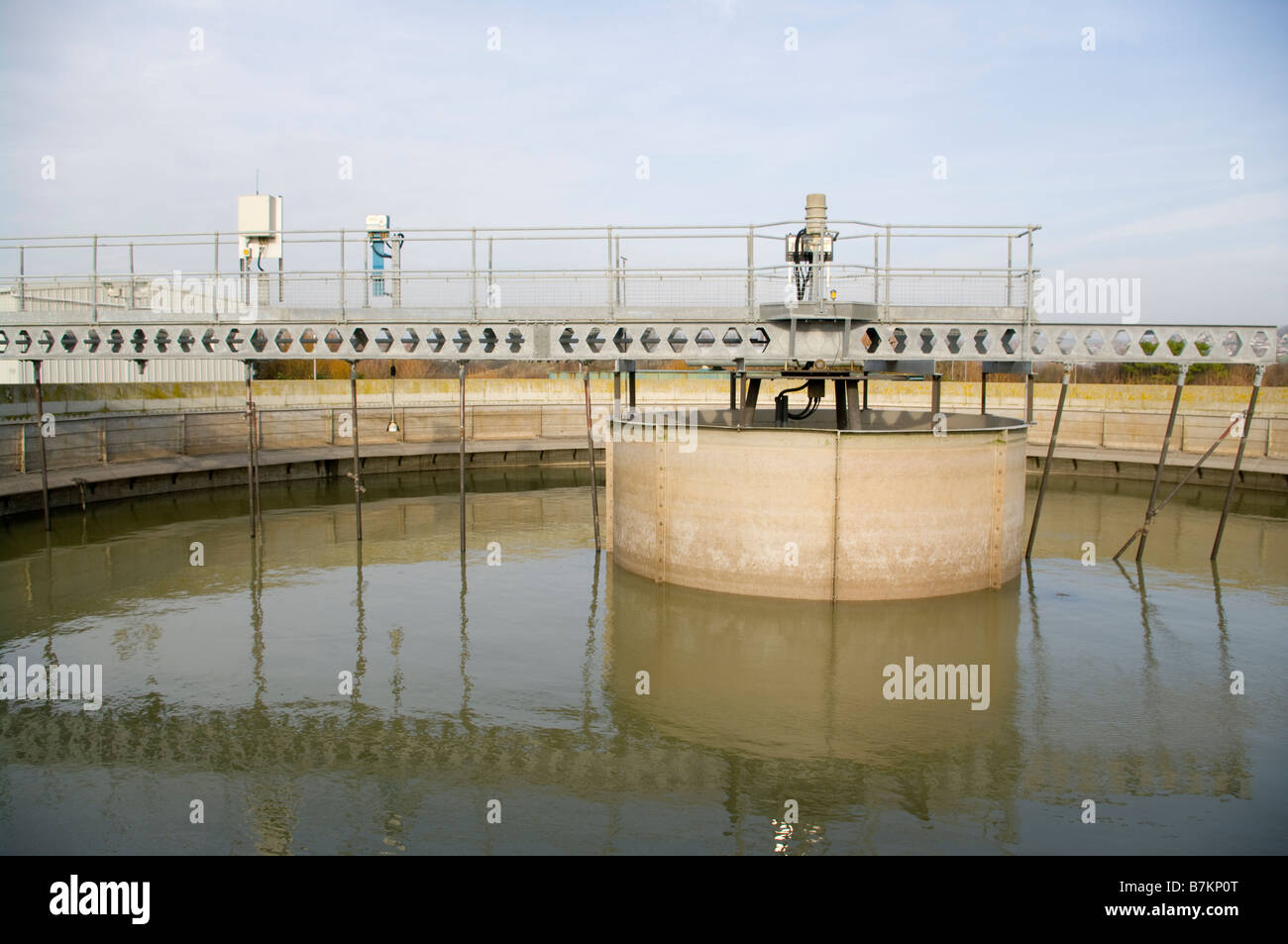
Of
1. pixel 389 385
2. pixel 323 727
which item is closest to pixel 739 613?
pixel 323 727

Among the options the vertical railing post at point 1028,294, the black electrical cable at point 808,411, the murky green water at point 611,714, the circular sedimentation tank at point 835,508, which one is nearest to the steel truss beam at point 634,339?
the vertical railing post at point 1028,294

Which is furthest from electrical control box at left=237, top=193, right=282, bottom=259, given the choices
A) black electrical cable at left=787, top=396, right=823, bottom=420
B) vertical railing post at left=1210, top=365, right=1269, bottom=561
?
vertical railing post at left=1210, top=365, right=1269, bottom=561

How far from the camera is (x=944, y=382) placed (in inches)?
1612

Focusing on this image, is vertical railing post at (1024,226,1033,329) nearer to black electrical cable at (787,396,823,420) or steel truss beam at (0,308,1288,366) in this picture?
steel truss beam at (0,308,1288,366)

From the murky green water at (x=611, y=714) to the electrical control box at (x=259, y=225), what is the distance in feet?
19.3

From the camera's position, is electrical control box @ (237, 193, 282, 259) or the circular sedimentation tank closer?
the circular sedimentation tank

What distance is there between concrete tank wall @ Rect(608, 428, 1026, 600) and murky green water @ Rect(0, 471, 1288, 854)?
1.56ft

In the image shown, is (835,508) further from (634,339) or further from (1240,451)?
(1240,451)

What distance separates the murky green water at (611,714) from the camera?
8781mm

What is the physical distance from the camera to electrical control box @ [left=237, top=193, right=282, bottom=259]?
17.4 meters

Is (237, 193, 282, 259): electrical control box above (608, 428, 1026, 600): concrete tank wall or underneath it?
above

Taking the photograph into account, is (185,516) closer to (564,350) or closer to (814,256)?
(564,350)

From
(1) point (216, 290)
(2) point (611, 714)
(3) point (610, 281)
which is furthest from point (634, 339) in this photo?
(1) point (216, 290)

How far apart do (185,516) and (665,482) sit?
1376 centimetres
